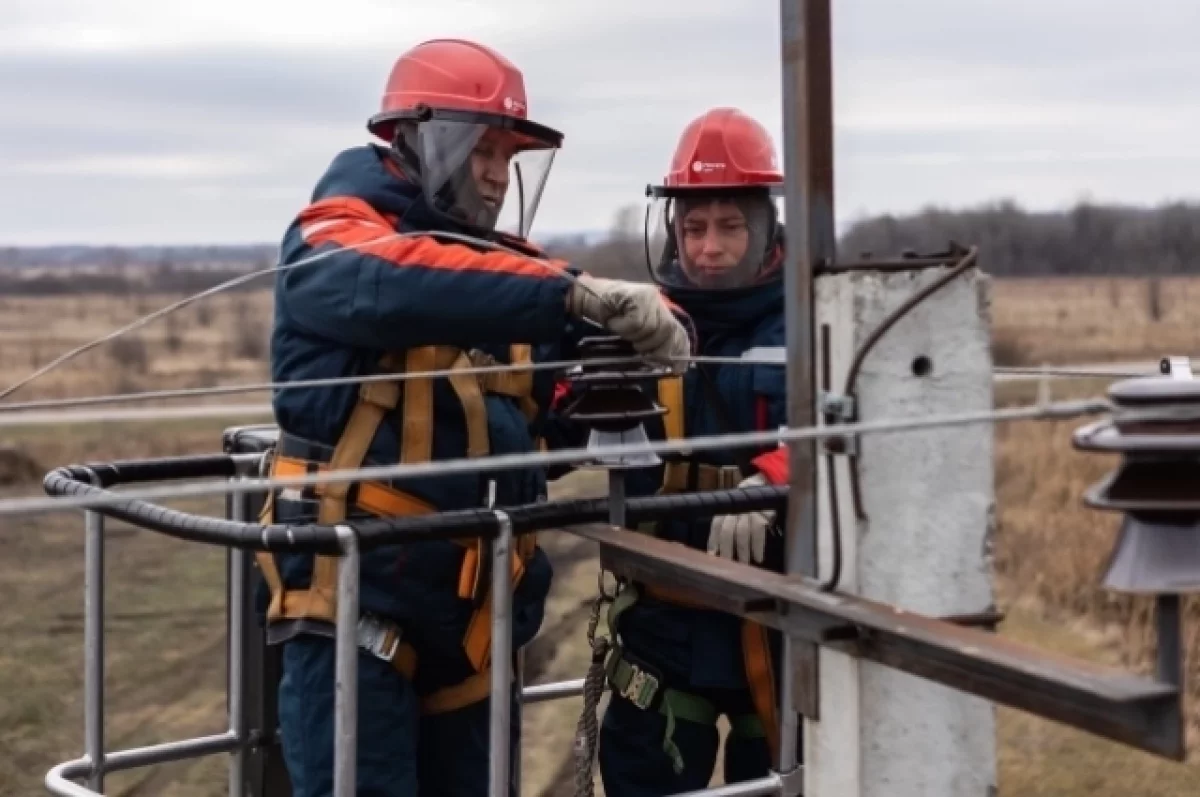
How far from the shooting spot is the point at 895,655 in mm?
2270

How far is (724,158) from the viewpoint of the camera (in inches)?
173

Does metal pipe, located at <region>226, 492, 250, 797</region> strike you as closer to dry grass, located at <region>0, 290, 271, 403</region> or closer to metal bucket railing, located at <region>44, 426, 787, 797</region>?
metal bucket railing, located at <region>44, 426, 787, 797</region>

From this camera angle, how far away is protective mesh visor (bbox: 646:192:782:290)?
4.26 metres

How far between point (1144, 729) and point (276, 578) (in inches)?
75.1

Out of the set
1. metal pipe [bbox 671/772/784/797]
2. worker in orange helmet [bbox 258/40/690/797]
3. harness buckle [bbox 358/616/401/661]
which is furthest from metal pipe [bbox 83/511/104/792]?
metal pipe [bbox 671/772/784/797]

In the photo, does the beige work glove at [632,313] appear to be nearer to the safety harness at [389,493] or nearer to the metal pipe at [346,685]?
the safety harness at [389,493]

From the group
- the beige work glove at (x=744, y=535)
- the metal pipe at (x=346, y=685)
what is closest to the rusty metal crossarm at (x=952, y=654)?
the metal pipe at (x=346, y=685)

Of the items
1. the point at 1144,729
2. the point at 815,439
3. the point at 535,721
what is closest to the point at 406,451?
the point at 815,439

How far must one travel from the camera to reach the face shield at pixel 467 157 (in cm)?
346

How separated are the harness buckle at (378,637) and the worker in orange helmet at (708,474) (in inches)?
34.0

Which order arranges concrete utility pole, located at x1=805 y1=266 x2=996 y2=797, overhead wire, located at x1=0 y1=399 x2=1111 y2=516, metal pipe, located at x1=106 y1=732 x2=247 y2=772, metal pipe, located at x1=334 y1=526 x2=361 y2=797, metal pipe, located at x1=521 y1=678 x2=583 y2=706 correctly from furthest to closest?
1. metal pipe, located at x1=521 y1=678 x2=583 y2=706
2. metal pipe, located at x1=106 y1=732 x2=247 y2=772
3. metal pipe, located at x1=334 y1=526 x2=361 y2=797
4. concrete utility pole, located at x1=805 y1=266 x2=996 y2=797
5. overhead wire, located at x1=0 y1=399 x2=1111 y2=516

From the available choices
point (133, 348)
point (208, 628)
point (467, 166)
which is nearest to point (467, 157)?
point (467, 166)

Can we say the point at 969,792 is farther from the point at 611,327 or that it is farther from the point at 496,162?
the point at 496,162

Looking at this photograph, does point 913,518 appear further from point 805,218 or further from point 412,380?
point 412,380
